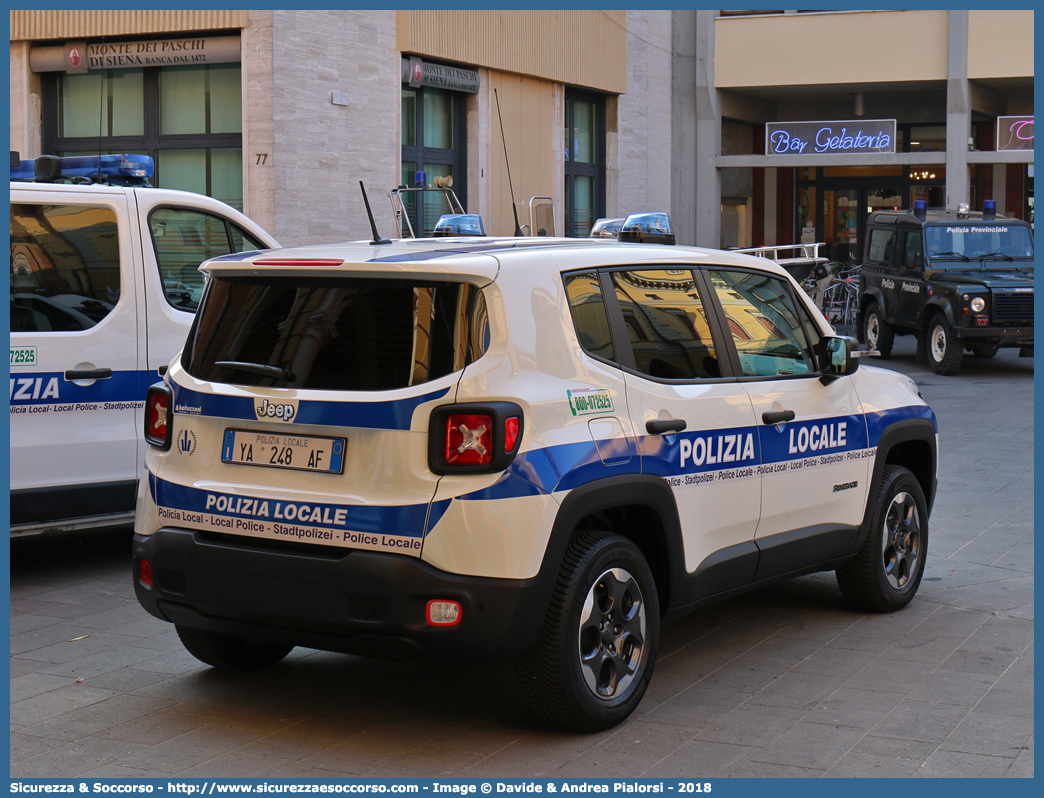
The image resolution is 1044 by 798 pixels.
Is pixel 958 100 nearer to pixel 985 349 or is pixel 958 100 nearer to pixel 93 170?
pixel 985 349

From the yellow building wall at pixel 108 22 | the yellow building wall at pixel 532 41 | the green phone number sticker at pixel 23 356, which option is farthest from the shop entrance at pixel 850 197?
the green phone number sticker at pixel 23 356

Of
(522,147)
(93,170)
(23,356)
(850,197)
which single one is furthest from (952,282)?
(850,197)

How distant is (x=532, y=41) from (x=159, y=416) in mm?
21771

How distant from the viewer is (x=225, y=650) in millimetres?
5203

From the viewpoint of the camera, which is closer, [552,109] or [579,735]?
[579,735]

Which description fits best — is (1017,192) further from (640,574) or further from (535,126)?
(640,574)

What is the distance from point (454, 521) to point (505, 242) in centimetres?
126

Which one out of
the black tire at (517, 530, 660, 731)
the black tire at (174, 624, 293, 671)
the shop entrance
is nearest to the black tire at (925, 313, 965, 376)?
the black tire at (517, 530, 660, 731)

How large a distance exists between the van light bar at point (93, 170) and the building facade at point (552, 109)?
429 centimetres

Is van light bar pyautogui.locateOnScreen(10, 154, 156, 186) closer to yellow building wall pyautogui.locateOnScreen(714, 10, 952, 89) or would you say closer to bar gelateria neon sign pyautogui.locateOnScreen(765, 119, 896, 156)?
bar gelateria neon sign pyautogui.locateOnScreen(765, 119, 896, 156)

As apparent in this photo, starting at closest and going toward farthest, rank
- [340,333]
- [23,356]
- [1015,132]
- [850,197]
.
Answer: [340,333] < [23,356] < [1015,132] < [850,197]

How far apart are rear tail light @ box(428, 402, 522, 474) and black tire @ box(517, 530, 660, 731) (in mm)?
506

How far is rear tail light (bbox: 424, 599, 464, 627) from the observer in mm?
4195
